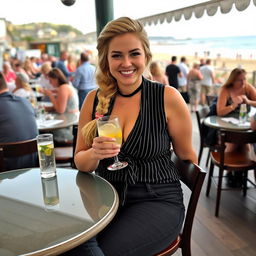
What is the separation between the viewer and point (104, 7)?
3.77 metres

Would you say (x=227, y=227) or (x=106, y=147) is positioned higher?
(x=106, y=147)

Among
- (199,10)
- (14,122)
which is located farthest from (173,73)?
(14,122)

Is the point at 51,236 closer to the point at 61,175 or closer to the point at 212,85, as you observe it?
the point at 61,175

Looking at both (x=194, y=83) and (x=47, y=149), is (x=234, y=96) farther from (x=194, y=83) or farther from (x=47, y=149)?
(x=194, y=83)

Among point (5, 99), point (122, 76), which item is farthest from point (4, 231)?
point (5, 99)

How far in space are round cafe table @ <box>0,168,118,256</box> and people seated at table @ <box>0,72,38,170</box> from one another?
2.79 ft

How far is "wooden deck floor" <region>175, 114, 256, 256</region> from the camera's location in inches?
89.7

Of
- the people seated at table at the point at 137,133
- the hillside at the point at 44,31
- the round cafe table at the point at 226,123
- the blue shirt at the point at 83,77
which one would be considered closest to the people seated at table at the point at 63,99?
the round cafe table at the point at 226,123

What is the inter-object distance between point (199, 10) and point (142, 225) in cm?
310

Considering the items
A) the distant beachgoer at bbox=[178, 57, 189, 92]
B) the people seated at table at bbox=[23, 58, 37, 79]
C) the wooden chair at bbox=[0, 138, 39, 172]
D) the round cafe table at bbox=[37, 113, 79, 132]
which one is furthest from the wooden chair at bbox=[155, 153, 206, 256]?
the people seated at table at bbox=[23, 58, 37, 79]

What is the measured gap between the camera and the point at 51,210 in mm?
1270

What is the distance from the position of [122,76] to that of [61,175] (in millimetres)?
680

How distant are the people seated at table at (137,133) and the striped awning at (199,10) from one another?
1.85m

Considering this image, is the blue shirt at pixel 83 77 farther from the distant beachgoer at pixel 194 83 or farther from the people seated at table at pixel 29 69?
the people seated at table at pixel 29 69
